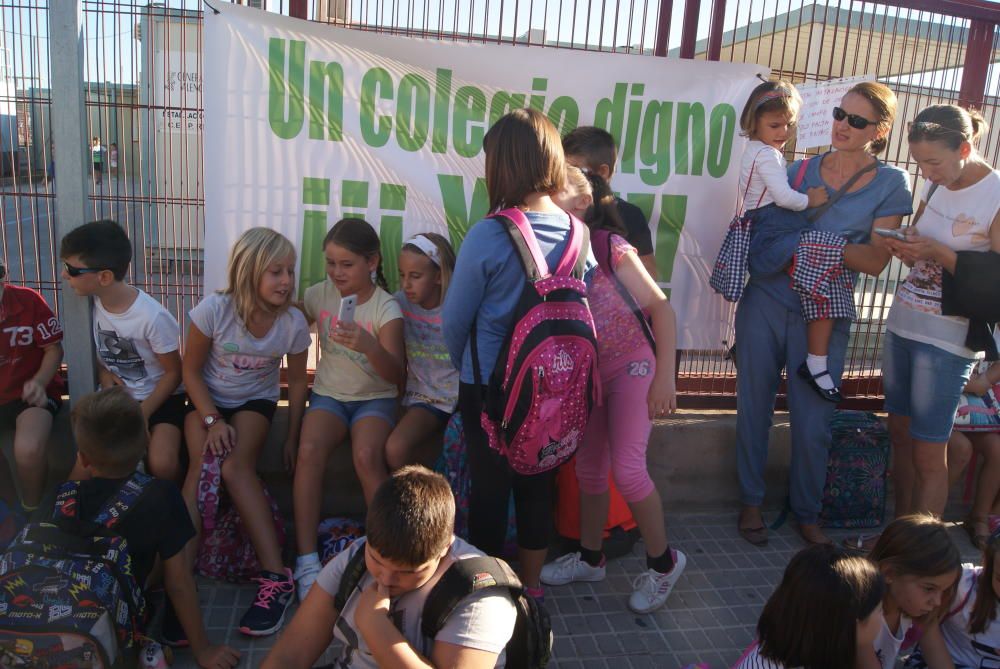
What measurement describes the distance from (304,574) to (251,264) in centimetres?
128

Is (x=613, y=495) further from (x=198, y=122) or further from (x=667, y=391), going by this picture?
(x=198, y=122)

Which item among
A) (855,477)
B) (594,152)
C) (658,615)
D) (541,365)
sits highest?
(594,152)

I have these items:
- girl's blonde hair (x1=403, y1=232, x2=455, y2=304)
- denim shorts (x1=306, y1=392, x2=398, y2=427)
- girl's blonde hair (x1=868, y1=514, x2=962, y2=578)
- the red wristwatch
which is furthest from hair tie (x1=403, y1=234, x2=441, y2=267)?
girl's blonde hair (x1=868, y1=514, x2=962, y2=578)

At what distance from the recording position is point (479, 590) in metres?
1.90

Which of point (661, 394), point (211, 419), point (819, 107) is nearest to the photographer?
point (661, 394)

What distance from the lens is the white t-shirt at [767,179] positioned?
11.7ft

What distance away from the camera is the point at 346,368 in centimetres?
346

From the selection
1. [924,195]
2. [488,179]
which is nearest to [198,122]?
[488,179]

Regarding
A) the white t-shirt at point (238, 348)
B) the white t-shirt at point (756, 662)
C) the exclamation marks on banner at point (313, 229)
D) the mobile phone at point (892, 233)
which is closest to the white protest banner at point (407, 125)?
the exclamation marks on banner at point (313, 229)

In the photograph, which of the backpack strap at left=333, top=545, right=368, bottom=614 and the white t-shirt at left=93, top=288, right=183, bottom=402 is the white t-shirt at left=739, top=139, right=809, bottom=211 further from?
the white t-shirt at left=93, top=288, right=183, bottom=402

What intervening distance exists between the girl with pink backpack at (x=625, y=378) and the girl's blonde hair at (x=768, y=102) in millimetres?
1007

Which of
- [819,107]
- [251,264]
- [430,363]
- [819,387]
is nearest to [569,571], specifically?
[430,363]

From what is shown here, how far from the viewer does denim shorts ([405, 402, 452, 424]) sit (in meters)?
3.48

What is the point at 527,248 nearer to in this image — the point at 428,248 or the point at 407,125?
the point at 428,248
